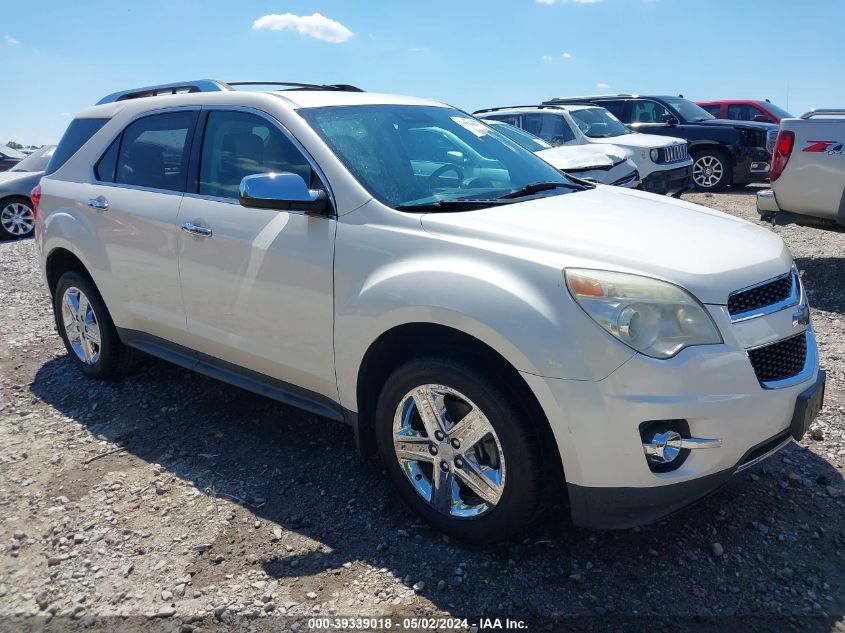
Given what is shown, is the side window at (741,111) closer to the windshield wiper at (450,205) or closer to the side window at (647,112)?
the side window at (647,112)

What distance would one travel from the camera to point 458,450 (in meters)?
2.85

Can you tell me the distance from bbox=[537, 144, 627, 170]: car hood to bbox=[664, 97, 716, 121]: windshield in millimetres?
4365

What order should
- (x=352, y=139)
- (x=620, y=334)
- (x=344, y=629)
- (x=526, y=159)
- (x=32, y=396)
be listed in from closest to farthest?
(x=620, y=334)
(x=344, y=629)
(x=352, y=139)
(x=526, y=159)
(x=32, y=396)

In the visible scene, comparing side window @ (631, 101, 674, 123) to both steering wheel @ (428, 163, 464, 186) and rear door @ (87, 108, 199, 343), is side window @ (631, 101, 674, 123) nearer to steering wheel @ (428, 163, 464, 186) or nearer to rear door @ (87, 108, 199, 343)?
steering wheel @ (428, 163, 464, 186)

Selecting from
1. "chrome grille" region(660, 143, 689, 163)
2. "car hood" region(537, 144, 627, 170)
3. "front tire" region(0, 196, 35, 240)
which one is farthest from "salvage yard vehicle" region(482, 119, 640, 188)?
"front tire" region(0, 196, 35, 240)

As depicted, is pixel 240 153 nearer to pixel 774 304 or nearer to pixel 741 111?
pixel 774 304

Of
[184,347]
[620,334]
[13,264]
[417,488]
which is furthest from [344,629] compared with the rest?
[13,264]

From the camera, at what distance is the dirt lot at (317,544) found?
265 centimetres

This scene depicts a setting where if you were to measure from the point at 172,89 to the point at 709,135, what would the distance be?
11205 millimetres

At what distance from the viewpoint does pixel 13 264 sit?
31.8 ft

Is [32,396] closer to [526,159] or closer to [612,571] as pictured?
[526,159]

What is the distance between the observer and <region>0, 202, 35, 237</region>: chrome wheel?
38.2ft

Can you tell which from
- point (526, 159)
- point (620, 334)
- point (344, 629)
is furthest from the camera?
point (526, 159)

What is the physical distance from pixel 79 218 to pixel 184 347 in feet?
4.07
